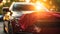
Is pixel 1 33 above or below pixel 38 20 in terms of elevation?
below

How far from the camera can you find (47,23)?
23.0 feet

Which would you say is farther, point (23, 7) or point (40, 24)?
point (23, 7)

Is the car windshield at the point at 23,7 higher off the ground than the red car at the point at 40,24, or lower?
lower

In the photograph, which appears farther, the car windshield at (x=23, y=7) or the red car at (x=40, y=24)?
the car windshield at (x=23, y=7)

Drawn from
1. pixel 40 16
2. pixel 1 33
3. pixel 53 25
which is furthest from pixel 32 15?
pixel 1 33

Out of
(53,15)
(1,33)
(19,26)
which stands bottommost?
(1,33)

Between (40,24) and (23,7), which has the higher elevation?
(40,24)

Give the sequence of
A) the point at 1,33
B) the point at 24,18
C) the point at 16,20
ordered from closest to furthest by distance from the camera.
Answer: the point at 24,18, the point at 16,20, the point at 1,33

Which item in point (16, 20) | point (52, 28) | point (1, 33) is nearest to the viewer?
point (52, 28)

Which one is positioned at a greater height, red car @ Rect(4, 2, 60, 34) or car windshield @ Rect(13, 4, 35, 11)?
Answer: red car @ Rect(4, 2, 60, 34)

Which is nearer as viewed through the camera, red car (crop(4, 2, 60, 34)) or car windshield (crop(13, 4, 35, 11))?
red car (crop(4, 2, 60, 34))

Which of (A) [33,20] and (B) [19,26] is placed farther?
(B) [19,26]

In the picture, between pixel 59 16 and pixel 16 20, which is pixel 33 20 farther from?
pixel 16 20

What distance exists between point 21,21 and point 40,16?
658 mm
